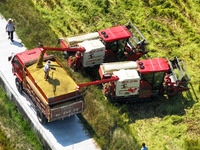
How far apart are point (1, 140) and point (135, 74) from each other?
8.05 metres

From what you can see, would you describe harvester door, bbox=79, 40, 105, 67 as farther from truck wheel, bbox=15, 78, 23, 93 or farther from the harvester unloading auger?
truck wheel, bbox=15, 78, 23, 93

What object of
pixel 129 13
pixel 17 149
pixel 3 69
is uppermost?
pixel 129 13

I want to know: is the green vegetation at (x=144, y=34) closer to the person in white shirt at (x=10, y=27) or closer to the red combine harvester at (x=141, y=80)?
the red combine harvester at (x=141, y=80)

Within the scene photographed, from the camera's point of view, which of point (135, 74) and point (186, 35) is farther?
point (186, 35)

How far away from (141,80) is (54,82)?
5.27m

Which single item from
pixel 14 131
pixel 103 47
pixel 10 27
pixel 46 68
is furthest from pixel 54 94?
pixel 10 27

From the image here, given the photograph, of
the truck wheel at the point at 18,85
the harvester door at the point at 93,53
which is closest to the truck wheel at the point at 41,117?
the truck wheel at the point at 18,85

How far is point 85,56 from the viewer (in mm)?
22500

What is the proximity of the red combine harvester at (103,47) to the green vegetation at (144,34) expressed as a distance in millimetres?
1033

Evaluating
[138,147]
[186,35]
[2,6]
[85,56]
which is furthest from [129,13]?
[138,147]

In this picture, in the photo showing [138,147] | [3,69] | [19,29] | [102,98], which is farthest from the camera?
[19,29]

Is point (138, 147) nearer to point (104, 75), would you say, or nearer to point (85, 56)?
point (104, 75)

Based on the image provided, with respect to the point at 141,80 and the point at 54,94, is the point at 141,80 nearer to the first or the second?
the point at 141,80

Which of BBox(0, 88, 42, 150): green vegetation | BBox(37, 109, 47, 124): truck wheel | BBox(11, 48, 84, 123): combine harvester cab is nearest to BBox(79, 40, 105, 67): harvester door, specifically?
BBox(11, 48, 84, 123): combine harvester cab
